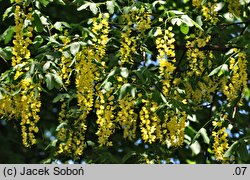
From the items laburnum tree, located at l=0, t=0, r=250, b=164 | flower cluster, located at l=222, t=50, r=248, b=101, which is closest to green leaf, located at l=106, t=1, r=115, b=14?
laburnum tree, located at l=0, t=0, r=250, b=164

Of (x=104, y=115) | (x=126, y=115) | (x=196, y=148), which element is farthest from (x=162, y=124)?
(x=196, y=148)

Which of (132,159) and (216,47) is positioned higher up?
(216,47)

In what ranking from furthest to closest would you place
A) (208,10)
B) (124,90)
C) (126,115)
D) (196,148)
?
(196,148), (208,10), (126,115), (124,90)

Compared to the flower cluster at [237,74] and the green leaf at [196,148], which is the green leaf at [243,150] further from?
the green leaf at [196,148]

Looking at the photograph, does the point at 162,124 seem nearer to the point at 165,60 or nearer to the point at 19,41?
the point at 165,60

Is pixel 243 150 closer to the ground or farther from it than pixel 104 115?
closer to the ground

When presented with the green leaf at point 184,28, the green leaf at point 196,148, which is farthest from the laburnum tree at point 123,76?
the green leaf at point 196,148

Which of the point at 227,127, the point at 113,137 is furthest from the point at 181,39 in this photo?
the point at 227,127

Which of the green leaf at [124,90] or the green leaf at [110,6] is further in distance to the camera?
the green leaf at [110,6]

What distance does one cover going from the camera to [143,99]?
11.3 feet

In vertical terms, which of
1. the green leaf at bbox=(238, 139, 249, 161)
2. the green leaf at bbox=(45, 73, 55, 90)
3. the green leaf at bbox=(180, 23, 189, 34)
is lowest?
the green leaf at bbox=(238, 139, 249, 161)

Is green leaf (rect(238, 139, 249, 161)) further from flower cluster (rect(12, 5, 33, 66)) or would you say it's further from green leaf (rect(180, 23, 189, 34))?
flower cluster (rect(12, 5, 33, 66))
